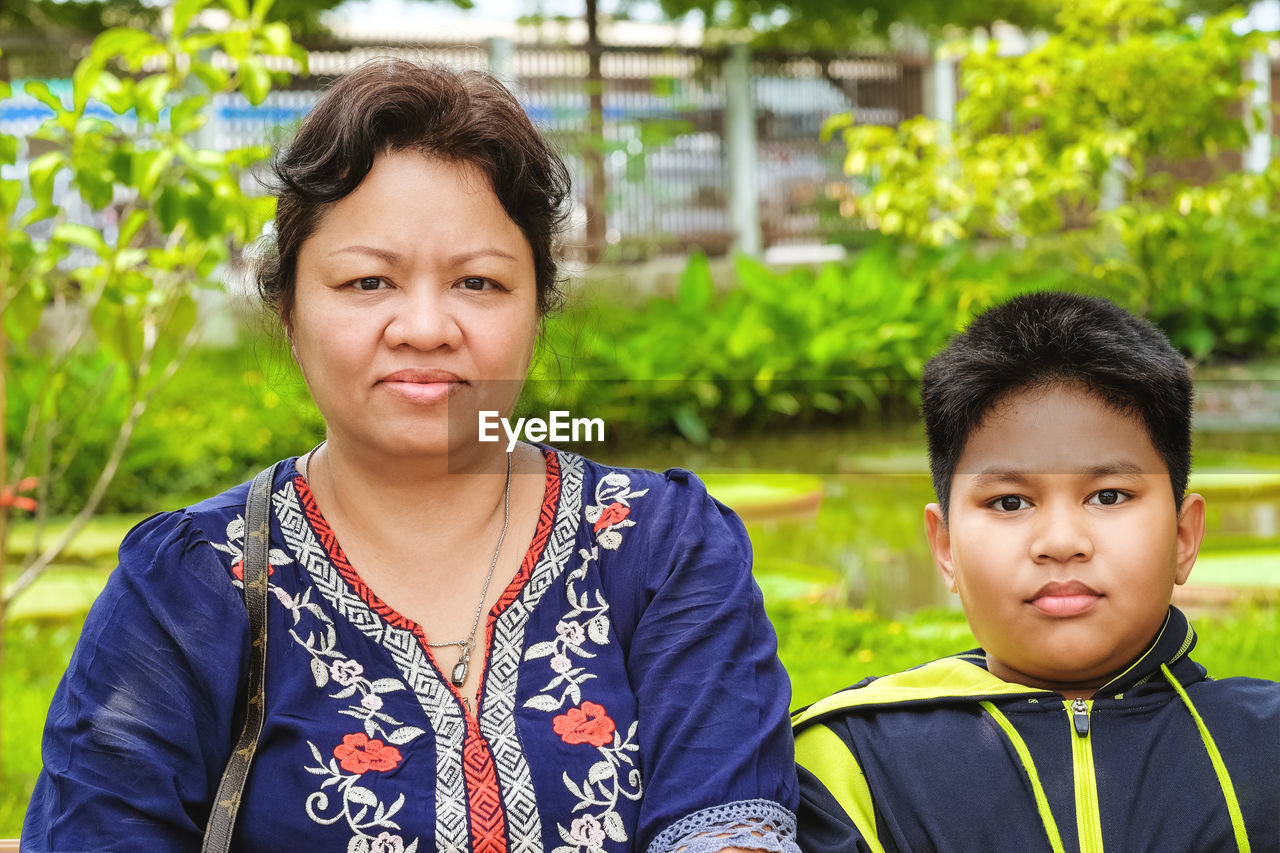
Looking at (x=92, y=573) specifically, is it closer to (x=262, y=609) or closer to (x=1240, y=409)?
(x=262, y=609)

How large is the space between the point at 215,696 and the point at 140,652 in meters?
0.09

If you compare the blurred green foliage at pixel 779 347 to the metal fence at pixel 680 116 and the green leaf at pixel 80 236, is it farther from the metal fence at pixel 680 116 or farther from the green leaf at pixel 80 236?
the green leaf at pixel 80 236

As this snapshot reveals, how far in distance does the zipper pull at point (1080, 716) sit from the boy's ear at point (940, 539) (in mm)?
208

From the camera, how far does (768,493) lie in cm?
536

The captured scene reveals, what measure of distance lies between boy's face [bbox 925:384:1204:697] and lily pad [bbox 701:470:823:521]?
11.3 ft

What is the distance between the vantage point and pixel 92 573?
4.80 meters

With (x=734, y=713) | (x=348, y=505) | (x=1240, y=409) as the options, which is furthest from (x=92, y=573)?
(x=1240, y=409)

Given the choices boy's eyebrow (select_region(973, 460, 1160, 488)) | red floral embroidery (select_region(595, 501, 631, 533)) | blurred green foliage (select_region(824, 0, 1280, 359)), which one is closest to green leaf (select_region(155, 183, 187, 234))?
red floral embroidery (select_region(595, 501, 631, 533))

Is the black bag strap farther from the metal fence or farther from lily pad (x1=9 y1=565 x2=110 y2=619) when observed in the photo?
the metal fence

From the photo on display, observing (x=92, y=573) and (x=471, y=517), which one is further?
(x=92, y=573)

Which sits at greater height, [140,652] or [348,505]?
[348,505]

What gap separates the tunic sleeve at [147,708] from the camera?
133 centimetres

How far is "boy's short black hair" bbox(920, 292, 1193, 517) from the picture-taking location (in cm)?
159

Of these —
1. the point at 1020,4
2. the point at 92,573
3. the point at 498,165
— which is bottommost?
the point at 92,573
